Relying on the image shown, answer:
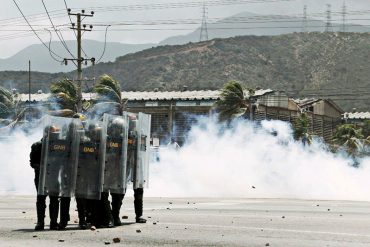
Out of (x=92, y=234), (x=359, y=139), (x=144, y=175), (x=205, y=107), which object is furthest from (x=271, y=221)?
(x=359, y=139)

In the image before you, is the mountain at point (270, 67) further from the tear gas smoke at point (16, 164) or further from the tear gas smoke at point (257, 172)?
the tear gas smoke at point (257, 172)

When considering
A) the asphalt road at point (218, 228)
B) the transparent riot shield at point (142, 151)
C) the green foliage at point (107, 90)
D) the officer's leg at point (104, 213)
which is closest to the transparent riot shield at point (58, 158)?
the officer's leg at point (104, 213)

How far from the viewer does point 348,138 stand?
83250 millimetres

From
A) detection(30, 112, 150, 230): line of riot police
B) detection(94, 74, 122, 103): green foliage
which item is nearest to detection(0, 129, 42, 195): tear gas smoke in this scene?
detection(30, 112, 150, 230): line of riot police

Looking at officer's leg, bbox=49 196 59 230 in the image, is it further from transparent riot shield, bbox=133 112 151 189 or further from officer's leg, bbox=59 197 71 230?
transparent riot shield, bbox=133 112 151 189

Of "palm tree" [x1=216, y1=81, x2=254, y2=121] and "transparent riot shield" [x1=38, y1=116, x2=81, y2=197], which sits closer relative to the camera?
"transparent riot shield" [x1=38, y1=116, x2=81, y2=197]

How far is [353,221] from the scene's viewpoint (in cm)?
1625

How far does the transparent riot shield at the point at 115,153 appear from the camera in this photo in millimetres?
15742

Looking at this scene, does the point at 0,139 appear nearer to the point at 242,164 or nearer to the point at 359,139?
the point at 242,164

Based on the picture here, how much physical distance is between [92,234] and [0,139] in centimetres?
2985

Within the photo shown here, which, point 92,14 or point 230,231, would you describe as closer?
point 230,231

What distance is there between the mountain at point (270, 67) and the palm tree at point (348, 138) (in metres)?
69.3

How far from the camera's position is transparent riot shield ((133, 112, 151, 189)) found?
646 inches

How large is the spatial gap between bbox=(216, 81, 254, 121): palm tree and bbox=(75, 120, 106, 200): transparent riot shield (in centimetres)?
5619
